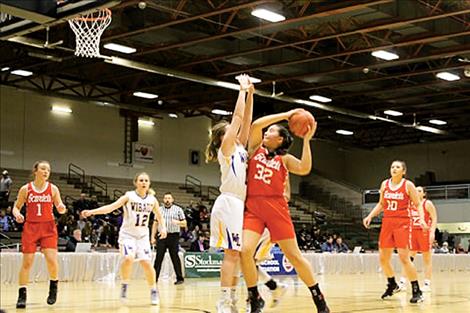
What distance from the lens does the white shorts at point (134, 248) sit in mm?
10344

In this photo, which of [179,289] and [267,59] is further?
[267,59]

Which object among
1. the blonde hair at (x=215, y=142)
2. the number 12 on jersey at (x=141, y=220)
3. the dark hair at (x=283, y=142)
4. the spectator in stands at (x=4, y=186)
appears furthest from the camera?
the spectator in stands at (x=4, y=186)

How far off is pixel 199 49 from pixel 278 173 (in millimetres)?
19707

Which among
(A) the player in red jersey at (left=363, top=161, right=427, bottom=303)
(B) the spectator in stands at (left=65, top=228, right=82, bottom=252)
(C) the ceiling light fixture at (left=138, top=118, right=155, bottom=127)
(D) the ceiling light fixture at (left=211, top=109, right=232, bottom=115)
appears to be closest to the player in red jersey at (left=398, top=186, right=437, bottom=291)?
(A) the player in red jersey at (left=363, top=161, right=427, bottom=303)

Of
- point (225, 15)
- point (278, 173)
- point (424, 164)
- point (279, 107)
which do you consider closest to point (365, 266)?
point (225, 15)

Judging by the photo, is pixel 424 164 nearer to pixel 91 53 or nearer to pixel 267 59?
pixel 267 59

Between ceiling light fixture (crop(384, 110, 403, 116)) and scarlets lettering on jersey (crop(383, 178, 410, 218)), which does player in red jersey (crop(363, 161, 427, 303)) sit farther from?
ceiling light fixture (crop(384, 110, 403, 116))

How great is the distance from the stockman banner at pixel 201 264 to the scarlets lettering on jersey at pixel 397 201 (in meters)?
9.61

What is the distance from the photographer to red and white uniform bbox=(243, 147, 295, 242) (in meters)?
7.10

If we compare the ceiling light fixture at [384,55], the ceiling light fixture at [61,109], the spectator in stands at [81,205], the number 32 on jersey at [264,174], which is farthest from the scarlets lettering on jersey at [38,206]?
the ceiling light fixture at [61,109]

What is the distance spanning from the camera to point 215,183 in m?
40.0

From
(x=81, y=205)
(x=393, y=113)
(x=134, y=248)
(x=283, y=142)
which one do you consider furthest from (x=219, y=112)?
(x=283, y=142)

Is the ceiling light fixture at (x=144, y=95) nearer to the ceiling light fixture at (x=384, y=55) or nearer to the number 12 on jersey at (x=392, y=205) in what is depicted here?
the ceiling light fixture at (x=384, y=55)

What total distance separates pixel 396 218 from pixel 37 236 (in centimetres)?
518
